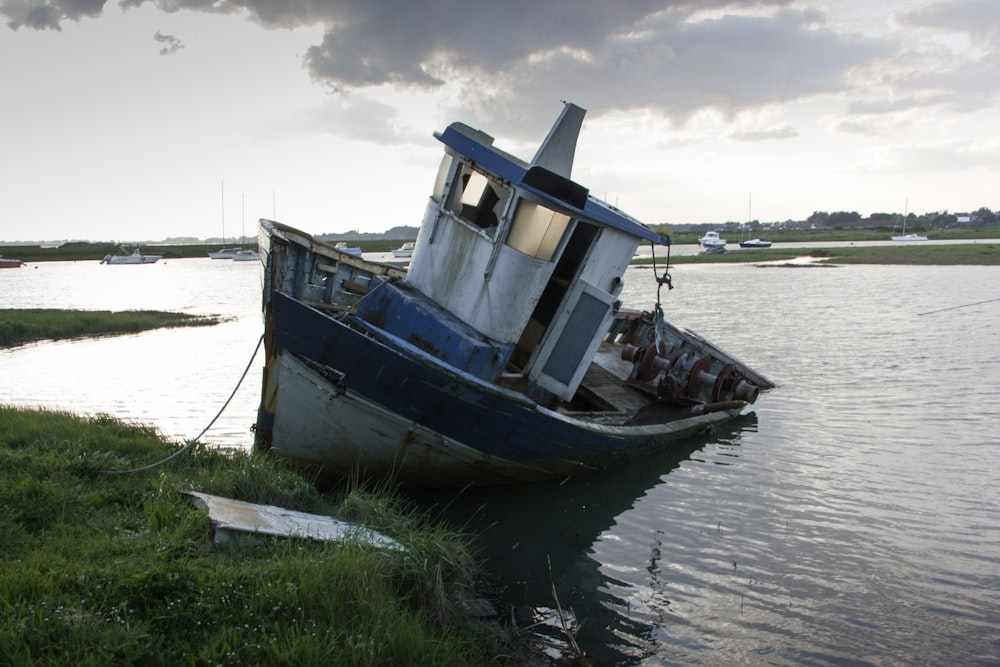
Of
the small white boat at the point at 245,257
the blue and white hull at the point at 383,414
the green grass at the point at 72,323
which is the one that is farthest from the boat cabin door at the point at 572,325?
the small white boat at the point at 245,257

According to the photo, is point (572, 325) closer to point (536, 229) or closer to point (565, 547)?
point (536, 229)

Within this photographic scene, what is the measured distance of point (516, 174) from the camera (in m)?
8.65

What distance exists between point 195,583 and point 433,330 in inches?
199

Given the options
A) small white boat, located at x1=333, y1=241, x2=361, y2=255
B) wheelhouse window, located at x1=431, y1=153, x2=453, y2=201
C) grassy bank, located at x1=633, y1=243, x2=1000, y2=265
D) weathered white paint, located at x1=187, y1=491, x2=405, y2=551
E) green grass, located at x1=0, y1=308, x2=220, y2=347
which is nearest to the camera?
weathered white paint, located at x1=187, y1=491, x2=405, y2=551

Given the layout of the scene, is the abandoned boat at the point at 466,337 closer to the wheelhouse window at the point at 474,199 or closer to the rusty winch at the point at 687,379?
the wheelhouse window at the point at 474,199

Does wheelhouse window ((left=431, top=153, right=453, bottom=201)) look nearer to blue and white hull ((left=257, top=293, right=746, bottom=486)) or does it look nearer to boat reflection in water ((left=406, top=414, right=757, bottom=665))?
blue and white hull ((left=257, top=293, right=746, bottom=486))

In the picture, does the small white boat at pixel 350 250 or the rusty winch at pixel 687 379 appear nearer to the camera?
the small white boat at pixel 350 250

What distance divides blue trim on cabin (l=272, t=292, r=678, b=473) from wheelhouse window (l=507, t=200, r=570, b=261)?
1863 millimetres

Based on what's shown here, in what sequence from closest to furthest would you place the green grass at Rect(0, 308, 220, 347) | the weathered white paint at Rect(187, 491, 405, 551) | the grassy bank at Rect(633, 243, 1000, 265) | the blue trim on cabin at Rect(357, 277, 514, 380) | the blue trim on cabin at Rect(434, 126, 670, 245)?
the weathered white paint at Rect(187, 491, 405, 551) < the blue trim on cabin at Rect(434, 126, 670, 245) < the blue trim on cabin at Rect(357, 277, 514, 380) < the green grass at Rect(0, 308, 220, 347) < the grassy bank at Rect(633, 243, 1000, 265)

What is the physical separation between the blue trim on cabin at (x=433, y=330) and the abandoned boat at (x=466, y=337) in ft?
0.06

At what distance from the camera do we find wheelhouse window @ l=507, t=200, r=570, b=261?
883 cm

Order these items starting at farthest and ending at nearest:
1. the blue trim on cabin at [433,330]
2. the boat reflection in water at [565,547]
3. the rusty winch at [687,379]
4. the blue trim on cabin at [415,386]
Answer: the rusty winch at [687,379] < the blue trim on cabin at [433,330] < the blue trim on cabin at [415,386] < the boat reflection in water at [565,547]

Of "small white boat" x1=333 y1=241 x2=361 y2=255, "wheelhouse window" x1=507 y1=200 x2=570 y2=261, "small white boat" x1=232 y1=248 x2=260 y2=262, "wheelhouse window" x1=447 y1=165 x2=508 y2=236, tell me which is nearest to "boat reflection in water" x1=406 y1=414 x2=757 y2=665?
"wheelhouse window" x1=507 y1=200 x2=570 y2=261

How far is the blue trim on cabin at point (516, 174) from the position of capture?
8508 mm
